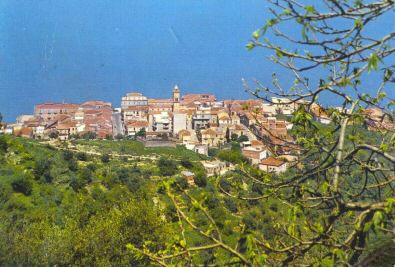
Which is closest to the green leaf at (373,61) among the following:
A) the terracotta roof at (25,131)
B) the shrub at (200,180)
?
the shrub at (200,180)

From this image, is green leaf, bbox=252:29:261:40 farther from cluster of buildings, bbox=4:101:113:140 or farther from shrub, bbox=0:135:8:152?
cluster of buildings, bbox=4:101:113:140

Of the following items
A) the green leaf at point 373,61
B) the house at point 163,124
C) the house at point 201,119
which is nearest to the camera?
the green leaf at point 373,61

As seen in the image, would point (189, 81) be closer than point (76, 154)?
No

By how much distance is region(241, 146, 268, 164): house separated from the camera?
1050 inches

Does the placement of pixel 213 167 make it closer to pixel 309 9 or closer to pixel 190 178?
pixel 190 178

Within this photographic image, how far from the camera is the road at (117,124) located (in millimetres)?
37744

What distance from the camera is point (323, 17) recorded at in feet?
4.70

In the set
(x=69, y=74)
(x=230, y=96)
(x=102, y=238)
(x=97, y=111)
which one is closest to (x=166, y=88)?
(x=230, y=96)

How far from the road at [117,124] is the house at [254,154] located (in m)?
12.0

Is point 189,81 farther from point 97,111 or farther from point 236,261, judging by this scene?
point 236,261

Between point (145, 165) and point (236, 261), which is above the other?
point (236, 261)

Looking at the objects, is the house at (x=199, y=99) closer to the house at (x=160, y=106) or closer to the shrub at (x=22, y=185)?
the house at (x=160, y=106)

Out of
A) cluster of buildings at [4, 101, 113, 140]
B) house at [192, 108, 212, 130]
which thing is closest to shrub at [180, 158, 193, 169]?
cluster of buildings at [4, 101, 113, 140]

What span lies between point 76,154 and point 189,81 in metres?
40.8
